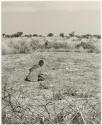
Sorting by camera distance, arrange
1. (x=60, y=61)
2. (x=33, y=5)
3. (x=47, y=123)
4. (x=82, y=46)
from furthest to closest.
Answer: (x=82, y=46) → (x=60, y=61) → (x=33, y=5) → (x=47, y=123)

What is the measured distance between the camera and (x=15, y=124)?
10.4 feet

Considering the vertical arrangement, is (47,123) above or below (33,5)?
below

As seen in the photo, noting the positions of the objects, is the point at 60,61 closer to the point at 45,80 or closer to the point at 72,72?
the point at 72,72

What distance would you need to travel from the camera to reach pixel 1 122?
3289 millimetres

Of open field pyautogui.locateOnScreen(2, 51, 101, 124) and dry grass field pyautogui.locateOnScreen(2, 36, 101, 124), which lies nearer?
dry grass field pyautogui.locateOnScreen(2, 36, 101, 124)

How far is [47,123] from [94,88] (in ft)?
15.2

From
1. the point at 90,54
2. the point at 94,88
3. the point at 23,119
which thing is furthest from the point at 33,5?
the point at 90,54

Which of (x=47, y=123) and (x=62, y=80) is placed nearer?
(x=47, y=123)

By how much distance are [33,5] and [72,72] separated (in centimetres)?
401

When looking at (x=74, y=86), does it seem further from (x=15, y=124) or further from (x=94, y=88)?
(x=15, y=124)

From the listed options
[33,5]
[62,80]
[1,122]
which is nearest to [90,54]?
[62,80]

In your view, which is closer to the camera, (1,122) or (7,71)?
(1,122)

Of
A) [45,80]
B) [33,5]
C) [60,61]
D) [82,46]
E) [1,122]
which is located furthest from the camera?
[82,46]

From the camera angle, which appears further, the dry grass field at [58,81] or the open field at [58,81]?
the open field at [58,81]
